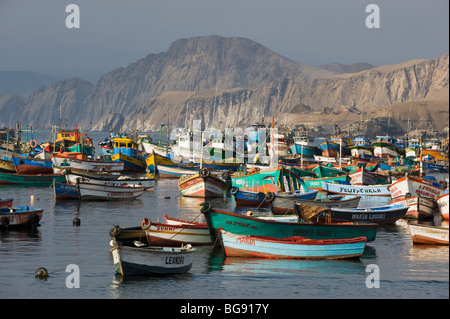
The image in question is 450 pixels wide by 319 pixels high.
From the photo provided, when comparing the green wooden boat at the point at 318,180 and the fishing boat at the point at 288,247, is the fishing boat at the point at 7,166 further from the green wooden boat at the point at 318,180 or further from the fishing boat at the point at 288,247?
the fishing boat at the point at 288,247

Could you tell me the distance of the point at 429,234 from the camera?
34562 mm

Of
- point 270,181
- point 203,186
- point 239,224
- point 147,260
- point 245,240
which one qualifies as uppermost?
point 239,224

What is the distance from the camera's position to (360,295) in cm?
2570

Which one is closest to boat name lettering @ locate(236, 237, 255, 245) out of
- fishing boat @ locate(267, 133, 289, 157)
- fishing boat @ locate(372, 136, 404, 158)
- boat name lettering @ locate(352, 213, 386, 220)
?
boat name lettering @ locate(352, 213, 386, 220)

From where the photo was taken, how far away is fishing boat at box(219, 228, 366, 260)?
100 feet

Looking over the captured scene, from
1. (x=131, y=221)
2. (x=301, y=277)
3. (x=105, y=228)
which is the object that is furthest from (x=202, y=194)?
(x=301, y=277)

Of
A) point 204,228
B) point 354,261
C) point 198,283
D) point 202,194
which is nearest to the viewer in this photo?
point 198,283

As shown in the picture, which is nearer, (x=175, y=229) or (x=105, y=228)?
(x=175, y=229)

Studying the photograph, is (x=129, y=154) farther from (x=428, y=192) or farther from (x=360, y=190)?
(x=428, y=192)

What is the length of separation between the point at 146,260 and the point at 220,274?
3280 mm

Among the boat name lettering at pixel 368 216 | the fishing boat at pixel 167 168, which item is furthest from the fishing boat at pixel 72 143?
the boat name lettering at pixel 368 216

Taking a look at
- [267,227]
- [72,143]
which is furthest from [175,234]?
[72,143]
